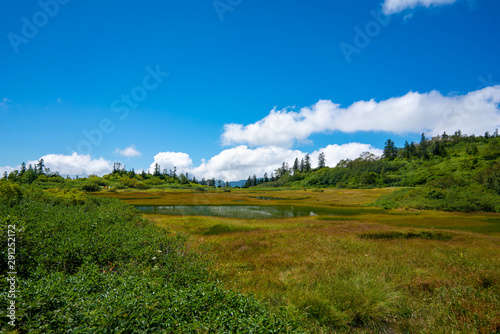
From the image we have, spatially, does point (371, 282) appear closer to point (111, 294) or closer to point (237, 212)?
point (111, 294)

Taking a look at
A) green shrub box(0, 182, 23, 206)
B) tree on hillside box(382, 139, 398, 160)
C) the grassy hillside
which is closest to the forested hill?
tree on hillside box(382, 139, 398, 160)

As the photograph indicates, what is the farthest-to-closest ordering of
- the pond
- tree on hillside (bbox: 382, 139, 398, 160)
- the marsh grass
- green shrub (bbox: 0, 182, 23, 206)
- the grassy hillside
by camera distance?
tree on hillside (bbox: 382, 139, 398, 160), the pond, the marsh grass, green shrub (bbox: 0, 182, 23, 206), the grassy hillside

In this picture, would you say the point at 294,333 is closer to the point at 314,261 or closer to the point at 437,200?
the point at 314,261

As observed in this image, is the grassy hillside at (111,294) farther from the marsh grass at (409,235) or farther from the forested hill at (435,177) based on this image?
the forested hill at (435,177)

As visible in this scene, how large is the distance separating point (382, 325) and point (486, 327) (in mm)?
2852

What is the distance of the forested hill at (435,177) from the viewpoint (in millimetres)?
45344

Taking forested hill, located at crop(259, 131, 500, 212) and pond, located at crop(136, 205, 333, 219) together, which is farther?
forested hill, located at crop(259, 131, 500, 212)

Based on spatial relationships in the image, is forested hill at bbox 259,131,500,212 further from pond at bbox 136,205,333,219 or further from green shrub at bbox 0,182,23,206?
green shrub at bbox 0,182,23,206

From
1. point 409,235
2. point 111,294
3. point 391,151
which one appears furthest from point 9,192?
point 391,151

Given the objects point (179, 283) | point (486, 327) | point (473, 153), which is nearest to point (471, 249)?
point (486, 327)

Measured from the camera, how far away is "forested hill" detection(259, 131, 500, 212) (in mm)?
45344

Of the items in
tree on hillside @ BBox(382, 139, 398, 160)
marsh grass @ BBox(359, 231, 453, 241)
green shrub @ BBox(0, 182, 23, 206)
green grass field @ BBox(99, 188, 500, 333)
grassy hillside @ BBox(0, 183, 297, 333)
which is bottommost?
marsh grass @ BBox(359, 231, 453, 241)

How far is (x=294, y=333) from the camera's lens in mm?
4641

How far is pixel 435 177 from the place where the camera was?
10331 cm
